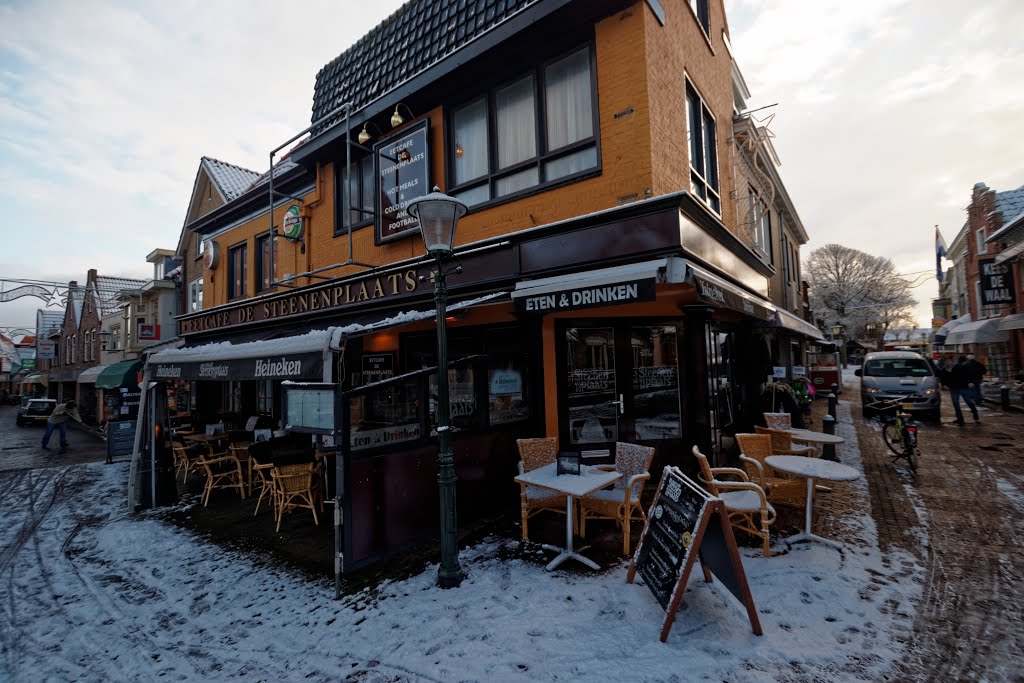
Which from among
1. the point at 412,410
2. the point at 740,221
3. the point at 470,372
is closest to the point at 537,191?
the point at 470,372

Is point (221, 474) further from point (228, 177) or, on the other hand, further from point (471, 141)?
point (228, 177)

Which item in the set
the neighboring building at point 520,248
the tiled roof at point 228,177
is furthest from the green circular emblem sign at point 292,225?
the tiled roof at point 228,177

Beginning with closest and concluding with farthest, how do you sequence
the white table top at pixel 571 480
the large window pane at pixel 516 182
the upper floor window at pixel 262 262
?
1. the white table top at pixel 571 480
2. the large window pane at pixel 516 182
3. the upper floor window at pixel 262 262

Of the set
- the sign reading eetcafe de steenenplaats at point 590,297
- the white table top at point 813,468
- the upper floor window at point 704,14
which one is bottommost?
the white table top at point 813,468

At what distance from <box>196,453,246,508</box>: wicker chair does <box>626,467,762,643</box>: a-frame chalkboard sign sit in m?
7.37

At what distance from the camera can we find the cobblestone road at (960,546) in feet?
10.7

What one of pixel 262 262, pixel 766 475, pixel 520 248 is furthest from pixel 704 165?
pixel 262 262

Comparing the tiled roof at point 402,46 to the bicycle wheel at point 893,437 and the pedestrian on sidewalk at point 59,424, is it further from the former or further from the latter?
the pedestrian on sidewalk at point 59,424

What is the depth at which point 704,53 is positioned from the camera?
8812 millimetres

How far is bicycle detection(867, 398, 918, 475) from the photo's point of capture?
8016mm

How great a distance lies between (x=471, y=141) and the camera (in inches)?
312

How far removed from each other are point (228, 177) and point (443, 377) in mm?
16315

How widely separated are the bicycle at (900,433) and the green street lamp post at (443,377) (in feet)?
26.7

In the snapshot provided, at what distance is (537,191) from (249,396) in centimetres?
1196
